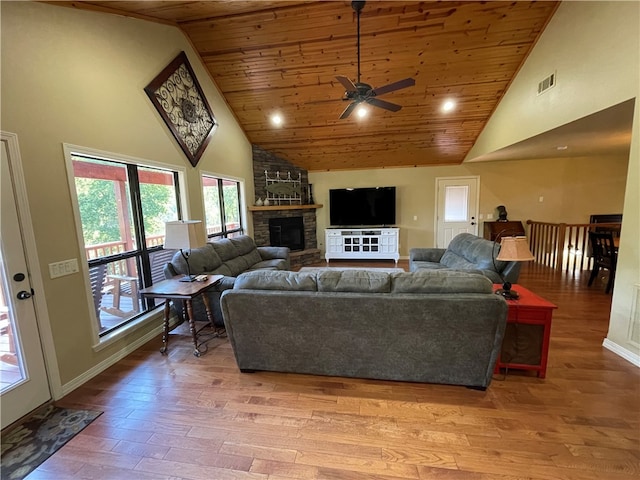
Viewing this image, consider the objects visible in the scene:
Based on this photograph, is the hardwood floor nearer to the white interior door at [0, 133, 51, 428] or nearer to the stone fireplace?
the white interior door at [0, 133, 51, 428]

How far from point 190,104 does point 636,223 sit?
5.21m

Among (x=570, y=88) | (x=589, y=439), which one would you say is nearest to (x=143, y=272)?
(x=589, y=439)

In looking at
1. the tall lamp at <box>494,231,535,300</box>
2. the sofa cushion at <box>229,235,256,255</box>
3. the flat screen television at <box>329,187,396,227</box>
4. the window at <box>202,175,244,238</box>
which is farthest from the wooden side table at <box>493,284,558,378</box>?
the flat screen television at <box>329,187,396,227</box>

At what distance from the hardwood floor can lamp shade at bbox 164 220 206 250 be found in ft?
3.82

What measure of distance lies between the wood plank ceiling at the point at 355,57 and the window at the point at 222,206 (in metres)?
1.32

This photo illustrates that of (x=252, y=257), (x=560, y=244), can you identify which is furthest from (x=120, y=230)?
(x=560, y=244)

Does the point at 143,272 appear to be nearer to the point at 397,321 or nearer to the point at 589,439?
the point at 397,321

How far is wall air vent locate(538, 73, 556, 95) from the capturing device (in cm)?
353

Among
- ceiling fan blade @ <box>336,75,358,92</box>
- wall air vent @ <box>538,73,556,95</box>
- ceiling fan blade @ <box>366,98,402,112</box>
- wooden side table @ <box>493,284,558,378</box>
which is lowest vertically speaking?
wooden side table @ <box>493,284,558,378</box>

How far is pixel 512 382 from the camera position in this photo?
227 centimetres

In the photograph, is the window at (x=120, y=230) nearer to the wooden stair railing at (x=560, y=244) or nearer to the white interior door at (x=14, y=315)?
the white interior door at (x=14, y=315)

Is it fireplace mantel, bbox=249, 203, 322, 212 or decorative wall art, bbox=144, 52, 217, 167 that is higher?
decorative wall art, bbox=144, 52, 217, 167

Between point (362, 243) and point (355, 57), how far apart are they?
4.05m

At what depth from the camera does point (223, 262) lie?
4.16 m
